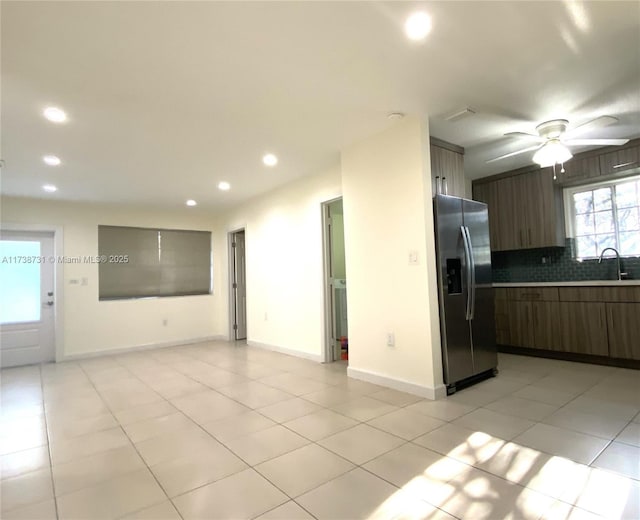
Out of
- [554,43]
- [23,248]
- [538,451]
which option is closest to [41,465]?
[538,451]

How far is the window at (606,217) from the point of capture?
4352 millimetres

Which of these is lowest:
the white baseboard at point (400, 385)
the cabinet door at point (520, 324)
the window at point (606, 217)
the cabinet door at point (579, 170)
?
the white baseboard at point (400, 385)

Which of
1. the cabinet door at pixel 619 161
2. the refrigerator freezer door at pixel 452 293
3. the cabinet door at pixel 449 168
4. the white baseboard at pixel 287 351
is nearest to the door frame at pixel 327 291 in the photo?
the white baseboard at pixel 287 351

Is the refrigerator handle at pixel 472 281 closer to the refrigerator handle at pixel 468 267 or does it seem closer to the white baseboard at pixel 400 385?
the refrigerator handle at pixel 468 267

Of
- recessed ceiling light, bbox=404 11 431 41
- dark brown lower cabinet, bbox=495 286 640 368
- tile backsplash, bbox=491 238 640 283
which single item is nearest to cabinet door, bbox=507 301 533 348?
dark brown lower cabinet, bbox=495 286 640 368

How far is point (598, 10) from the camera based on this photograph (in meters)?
2.00

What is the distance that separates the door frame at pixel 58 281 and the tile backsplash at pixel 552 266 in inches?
271

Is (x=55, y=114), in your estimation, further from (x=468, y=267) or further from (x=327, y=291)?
(x=468, y=267)

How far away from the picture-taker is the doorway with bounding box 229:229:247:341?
273 inches

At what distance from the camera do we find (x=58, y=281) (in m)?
5.64

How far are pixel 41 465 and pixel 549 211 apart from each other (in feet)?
18.8

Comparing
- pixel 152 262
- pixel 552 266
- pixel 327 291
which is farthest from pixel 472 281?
pixel 152 262

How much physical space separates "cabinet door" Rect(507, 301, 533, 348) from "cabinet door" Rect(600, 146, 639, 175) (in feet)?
5.98

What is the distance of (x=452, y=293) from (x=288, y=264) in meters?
2.62
